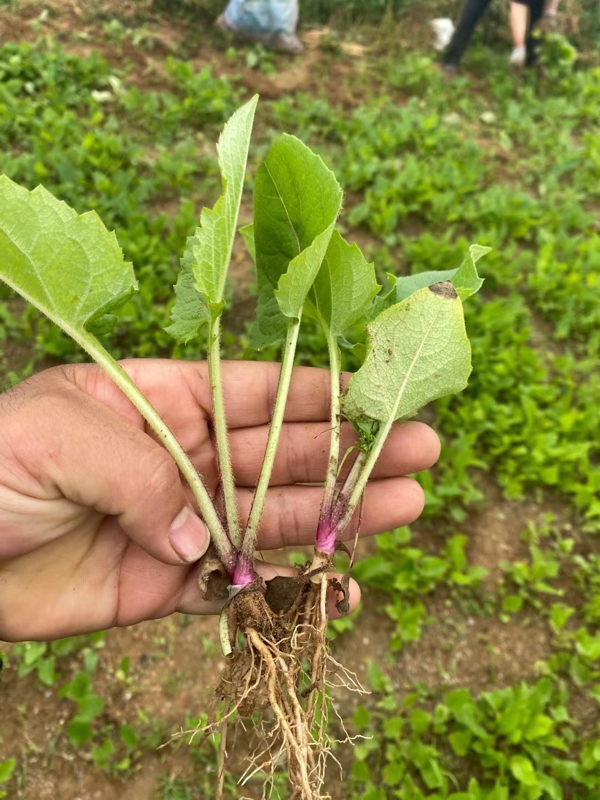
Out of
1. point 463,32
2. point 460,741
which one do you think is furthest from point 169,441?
point 463,32

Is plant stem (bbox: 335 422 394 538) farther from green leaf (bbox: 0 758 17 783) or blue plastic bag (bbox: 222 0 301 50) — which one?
blue plastic bag (bbox: 222 0 301 50)

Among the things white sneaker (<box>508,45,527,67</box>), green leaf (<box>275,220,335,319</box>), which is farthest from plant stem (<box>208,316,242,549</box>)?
white sneaker (<box>508,45,527,67</box>)

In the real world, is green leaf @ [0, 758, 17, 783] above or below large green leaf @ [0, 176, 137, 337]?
below

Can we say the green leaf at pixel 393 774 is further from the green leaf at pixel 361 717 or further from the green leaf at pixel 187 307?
the green leaf at pixel 187 307

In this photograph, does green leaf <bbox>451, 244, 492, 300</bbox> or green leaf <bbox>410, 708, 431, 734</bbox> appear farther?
green leaf <bbox>410, 708, 431, 734</bbox>

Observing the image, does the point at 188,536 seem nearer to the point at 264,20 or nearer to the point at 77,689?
the point at 77,689

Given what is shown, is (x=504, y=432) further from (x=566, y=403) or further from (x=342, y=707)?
(x=342, y=707)

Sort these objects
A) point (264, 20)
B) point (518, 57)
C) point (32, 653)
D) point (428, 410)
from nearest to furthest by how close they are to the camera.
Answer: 1. point (32, 653)
2. point (428, 410)
3. point (264, 20)
4. point (518, 57)
